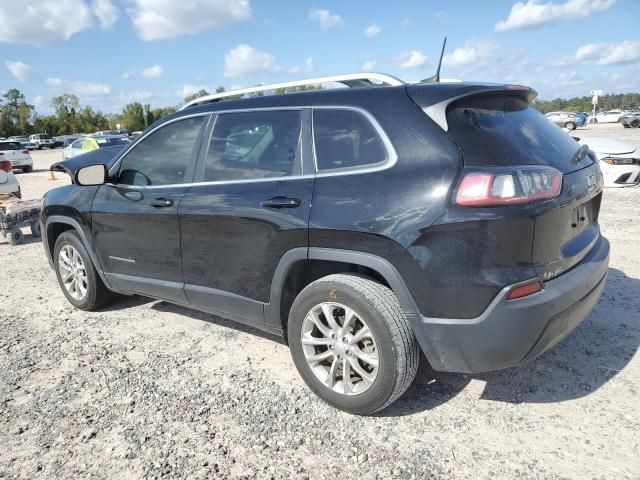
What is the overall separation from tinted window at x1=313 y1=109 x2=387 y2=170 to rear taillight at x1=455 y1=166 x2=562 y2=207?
486 mm

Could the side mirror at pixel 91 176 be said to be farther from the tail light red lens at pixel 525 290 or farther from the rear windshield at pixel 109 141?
the rear windshield at pixel 109 141

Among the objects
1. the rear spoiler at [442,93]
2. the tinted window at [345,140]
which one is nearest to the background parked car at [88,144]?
the tinted window at [345,140]

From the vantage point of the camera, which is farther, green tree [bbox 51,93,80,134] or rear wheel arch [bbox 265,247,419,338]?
green tree [bbox 51,93,80,134]

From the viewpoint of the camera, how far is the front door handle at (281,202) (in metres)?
2.91

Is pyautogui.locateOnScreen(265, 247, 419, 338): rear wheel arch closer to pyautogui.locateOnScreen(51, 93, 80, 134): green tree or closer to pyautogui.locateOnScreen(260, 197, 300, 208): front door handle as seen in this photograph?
pyautogui.locateOnScreen(260, 197, 300, 208): front door handle

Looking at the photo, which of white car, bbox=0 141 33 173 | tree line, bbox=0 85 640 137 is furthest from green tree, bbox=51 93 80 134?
white car, bbox=0 141 33 173

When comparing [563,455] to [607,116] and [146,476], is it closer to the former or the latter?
[146,476]

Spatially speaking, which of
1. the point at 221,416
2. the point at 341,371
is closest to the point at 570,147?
the point at 341,371

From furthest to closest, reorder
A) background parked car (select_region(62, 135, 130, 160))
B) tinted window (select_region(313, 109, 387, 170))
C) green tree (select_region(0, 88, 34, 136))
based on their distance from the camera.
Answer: green tree (select_region(0, 88, 34, 136)) < background parked car (select_region(62, 135, 130, 160)) < tinted window (select_region(313, 109, 387, 170))

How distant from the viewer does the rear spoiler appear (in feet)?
8.42

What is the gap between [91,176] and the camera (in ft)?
13.1

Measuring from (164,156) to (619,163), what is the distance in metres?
7.63

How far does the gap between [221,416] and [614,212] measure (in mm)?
6906

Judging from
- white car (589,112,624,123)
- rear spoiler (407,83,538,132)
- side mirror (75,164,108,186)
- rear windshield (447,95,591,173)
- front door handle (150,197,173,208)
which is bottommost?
white car (589,112,624,123)
